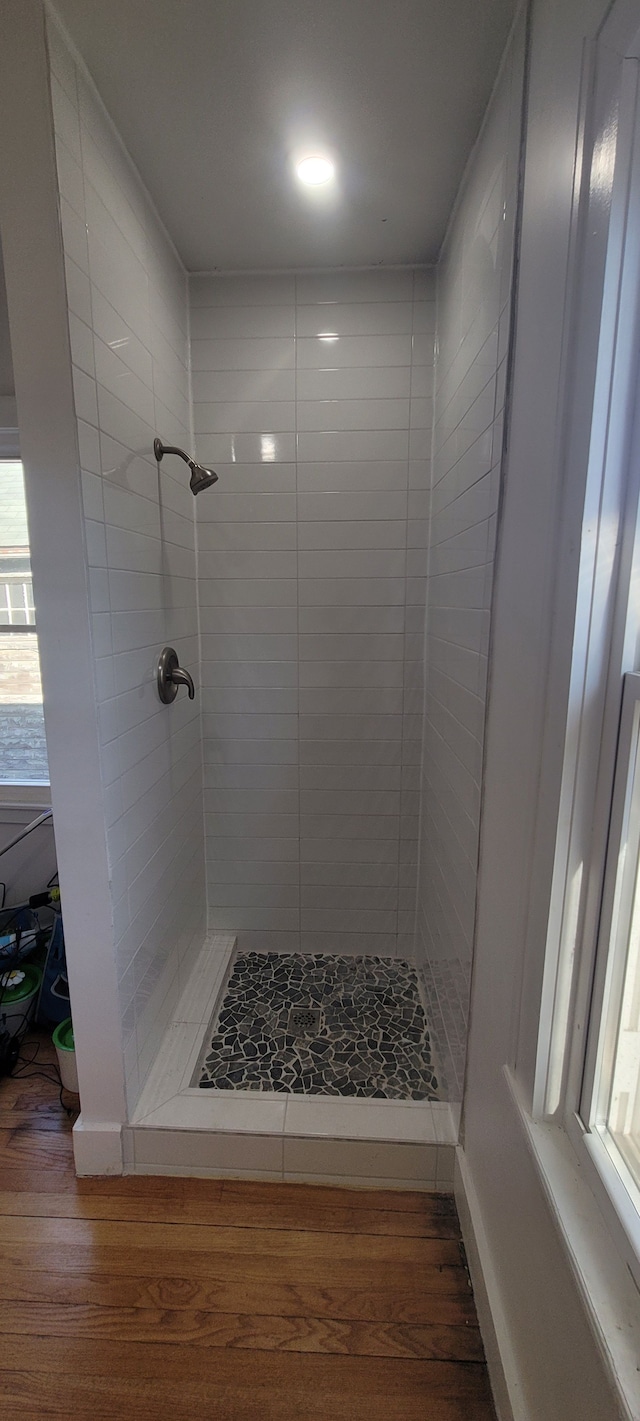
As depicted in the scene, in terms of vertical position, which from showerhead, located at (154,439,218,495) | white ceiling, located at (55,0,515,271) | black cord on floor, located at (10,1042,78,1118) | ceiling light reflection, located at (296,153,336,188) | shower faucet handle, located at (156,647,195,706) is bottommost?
black cord on floor, located at (10,1042,78,1118)

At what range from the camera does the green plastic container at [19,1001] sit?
1685 millimetres

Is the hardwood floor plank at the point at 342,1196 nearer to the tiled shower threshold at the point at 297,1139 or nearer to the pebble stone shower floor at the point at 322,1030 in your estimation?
the tiled shower threshold at the point at 297,1139

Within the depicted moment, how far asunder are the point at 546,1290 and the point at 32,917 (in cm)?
175

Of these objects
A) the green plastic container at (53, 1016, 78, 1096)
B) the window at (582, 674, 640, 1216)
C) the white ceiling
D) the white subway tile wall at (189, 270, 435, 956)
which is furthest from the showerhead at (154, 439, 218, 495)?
the green plastic container at (53, 1016, 78, 1096)

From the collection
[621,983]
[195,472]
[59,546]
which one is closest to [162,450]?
[195,472]

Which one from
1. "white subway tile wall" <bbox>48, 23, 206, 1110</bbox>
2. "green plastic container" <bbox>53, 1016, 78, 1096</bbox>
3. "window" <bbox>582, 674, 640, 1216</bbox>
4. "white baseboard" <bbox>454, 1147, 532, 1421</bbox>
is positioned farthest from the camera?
"green plastic container" <bbox>53, 1016, 78, 1096</bbox>

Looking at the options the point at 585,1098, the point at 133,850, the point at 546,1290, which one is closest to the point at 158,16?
the point at 133,850

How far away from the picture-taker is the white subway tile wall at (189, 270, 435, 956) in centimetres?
175

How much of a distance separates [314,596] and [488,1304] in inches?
68.5

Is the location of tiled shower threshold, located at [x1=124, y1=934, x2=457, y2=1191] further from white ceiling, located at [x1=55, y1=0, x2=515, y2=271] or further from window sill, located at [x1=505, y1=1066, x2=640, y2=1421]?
white ceiling, located at [x1=55, y1=0, x2=515, y2=271]

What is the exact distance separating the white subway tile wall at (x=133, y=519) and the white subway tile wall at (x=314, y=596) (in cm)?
17

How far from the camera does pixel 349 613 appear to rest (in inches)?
74.2

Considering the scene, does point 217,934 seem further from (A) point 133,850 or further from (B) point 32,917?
(A) point 133,850

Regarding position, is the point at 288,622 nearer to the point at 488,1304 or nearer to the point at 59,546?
the point at 59,546
